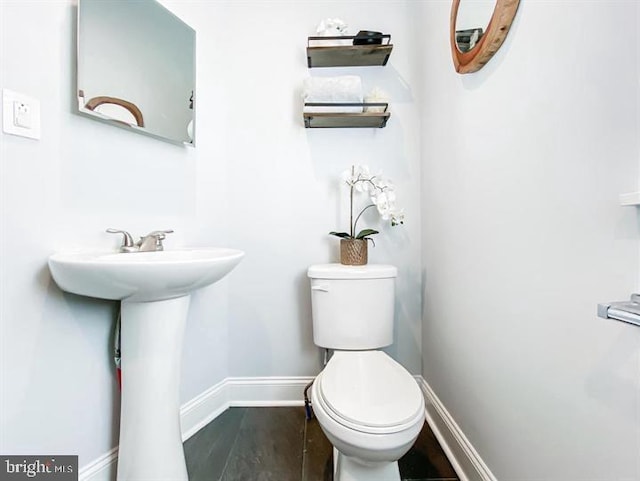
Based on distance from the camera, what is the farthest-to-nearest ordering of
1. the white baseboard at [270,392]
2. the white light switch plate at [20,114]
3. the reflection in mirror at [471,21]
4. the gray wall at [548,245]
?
the white baseboard at [270,392] → the reflection in mirror at [471,21] → the white light switch plate at [20,114] → the gray wall at [548,245]

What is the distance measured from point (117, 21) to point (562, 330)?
1.70 m

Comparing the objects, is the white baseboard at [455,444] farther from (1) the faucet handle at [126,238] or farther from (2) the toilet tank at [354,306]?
(1) the faucet handle at [126,238]

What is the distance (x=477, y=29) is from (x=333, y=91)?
672 millimetres

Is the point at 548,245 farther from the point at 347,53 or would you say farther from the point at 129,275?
the point at 347,53

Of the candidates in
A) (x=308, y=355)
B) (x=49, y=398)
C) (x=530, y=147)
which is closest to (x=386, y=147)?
(x=530, y=147)

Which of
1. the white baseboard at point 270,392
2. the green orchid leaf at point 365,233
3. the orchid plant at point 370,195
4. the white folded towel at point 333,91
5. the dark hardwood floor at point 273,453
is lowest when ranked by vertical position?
the dark hardwood floor at point 273,453

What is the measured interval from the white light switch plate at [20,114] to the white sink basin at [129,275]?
1.19 ft

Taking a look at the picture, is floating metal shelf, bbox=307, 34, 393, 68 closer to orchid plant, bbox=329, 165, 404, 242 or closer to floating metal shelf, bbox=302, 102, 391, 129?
floating metal shelf, bbox=302, 102, 391, 129

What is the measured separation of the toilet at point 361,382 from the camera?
92cm

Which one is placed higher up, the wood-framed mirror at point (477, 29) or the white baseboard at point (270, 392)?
the wood-framed mirror at point (477, 29)

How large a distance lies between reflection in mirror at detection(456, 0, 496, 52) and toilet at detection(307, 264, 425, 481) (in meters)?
0.94

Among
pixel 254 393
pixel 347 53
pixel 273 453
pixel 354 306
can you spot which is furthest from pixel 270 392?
pixel 347 53

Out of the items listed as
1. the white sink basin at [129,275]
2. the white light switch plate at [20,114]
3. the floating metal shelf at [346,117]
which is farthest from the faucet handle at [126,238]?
the floating metal shelf at [346,117]

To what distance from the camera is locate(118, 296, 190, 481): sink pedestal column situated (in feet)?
3.50
